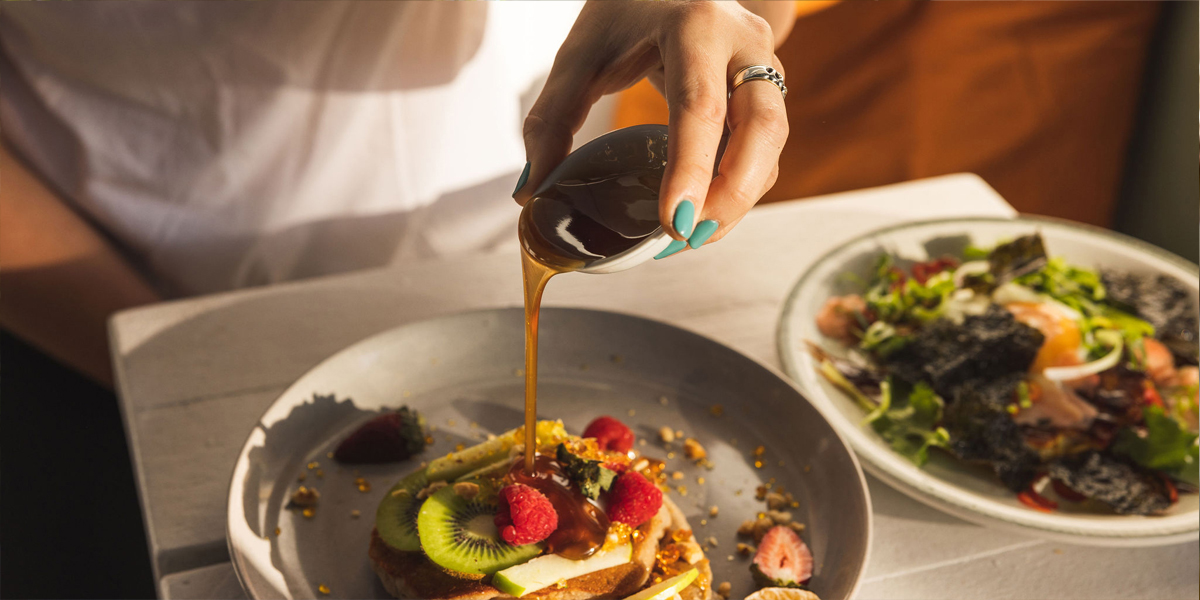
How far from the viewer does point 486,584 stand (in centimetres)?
A: 95

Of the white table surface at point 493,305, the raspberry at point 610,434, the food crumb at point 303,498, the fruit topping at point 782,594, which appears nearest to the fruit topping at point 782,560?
the fruit topping at point 782,594

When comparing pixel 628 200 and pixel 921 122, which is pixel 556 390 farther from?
pixel 921 122

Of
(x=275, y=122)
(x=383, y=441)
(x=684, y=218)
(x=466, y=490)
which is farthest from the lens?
(x=275, y=122)

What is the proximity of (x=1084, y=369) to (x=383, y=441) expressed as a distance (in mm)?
1119

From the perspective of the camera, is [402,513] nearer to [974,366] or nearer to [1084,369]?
[974,366]

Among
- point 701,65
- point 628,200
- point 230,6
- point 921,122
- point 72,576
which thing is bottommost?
point 72,576

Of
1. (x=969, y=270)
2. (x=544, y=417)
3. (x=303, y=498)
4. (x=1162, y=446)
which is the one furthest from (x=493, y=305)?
(x=1162, y=446)

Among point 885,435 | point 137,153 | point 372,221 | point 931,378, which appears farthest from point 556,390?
point 137,153

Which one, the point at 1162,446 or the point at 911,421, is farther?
the point at 911,421

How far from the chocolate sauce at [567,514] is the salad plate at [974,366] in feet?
1.31

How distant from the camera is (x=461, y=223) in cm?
210

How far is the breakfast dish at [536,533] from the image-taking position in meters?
0.95

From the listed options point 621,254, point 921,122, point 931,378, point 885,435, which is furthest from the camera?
point 921,122

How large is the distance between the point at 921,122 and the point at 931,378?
2347 millimetres
